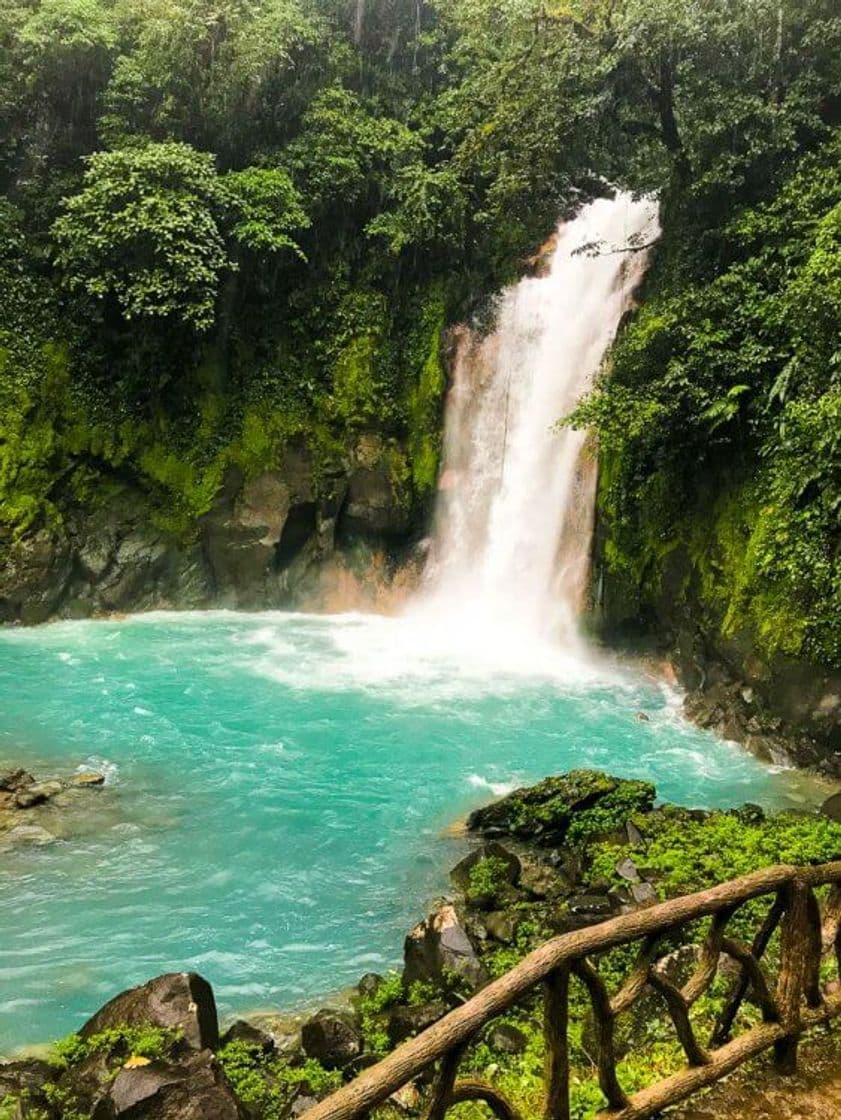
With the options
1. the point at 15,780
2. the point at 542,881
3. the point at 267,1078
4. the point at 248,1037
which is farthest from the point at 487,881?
the point at 15,780

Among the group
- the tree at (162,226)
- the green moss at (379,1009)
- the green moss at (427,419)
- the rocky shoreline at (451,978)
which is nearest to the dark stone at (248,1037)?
the rocky shoreline at (451,978)

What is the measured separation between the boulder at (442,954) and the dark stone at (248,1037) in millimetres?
1084

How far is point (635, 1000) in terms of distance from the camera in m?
3.06

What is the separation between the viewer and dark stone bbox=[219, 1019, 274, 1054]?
5348 mm

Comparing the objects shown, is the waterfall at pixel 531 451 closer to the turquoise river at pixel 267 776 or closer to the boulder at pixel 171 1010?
the turquoise river at pixel 267 776

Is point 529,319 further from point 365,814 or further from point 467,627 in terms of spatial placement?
point 365,814

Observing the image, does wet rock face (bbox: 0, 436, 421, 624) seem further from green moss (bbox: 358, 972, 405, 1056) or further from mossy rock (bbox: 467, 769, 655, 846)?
green moss (bbox: 358, 972, 405, 1056)

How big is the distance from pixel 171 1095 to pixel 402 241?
1619 centimetres

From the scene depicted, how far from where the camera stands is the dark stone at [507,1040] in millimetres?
4906

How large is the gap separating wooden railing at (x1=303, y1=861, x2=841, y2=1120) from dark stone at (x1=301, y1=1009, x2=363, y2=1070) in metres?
2.52

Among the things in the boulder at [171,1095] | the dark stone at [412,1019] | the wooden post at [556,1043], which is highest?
the wooden post at [556,1043]

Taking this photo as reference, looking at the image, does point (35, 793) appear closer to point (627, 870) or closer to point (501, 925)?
point (501, 925)

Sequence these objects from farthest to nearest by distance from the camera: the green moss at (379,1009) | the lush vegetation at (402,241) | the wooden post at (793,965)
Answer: the lush vegetation at (402,241), the green moss at (379,1009), the wooden post at (793,965)

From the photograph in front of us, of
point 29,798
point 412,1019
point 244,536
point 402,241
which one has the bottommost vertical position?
point 29,798
